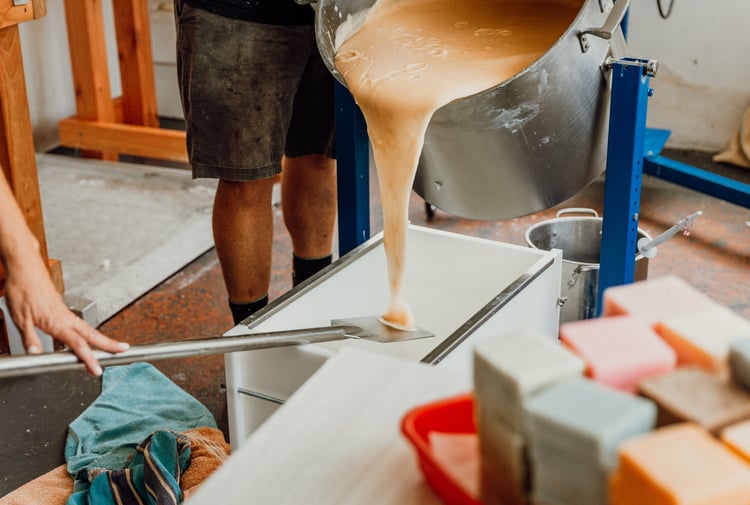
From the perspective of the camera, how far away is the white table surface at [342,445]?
652 mm

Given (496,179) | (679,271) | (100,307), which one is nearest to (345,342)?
(496,179)

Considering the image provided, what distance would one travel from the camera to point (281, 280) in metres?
2.59

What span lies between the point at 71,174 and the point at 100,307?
100cm

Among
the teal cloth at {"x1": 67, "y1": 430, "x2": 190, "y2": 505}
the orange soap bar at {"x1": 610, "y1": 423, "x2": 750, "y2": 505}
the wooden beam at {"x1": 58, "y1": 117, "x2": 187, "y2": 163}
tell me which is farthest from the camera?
the wooden beam at {"x1": 58, "y1": 117, "x2": 187, "y2": 163}

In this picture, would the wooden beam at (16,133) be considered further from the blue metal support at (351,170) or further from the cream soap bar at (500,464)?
the cream soap bar at (500,464)

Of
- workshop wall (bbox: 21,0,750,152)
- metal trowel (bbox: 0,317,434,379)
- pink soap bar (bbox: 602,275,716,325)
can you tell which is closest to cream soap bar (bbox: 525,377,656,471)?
pink soap bar (bbox: 602,275,716,325)

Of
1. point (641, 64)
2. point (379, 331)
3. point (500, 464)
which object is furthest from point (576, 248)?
point (500, 464)

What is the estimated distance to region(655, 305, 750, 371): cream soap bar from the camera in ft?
1.96

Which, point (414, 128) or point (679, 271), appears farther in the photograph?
point (679, 271)

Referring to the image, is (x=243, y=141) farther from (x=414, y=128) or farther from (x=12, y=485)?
(x=12, y=485)

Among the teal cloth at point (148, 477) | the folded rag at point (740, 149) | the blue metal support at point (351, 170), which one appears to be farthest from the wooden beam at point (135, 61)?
the folded rag at point (740, 149)

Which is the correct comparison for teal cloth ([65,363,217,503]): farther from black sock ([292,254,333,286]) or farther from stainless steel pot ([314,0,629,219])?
stainless steel pot ([314,0,629,219])

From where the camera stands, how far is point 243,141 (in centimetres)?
189

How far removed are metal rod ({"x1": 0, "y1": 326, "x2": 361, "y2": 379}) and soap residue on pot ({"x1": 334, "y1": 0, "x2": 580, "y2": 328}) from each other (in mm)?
319
